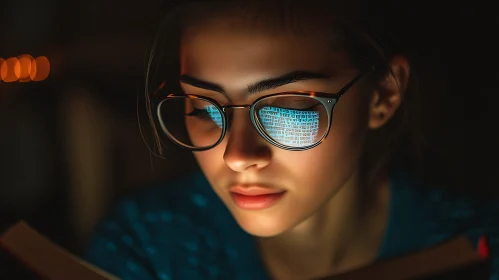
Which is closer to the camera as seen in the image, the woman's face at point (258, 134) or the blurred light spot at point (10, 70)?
the woman's face at point (258, 134)

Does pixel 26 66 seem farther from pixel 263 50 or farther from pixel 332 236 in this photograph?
pixel 332 236

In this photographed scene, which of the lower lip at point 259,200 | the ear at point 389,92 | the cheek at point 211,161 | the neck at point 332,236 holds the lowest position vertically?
the neck at point 332,236

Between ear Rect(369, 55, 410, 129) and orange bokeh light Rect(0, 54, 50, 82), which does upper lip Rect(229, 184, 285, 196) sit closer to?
Answer: ear Rect(369, 55, 410, 129)

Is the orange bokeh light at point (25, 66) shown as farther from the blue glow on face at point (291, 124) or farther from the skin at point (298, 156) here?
the blue glow on face at point (291, 124)

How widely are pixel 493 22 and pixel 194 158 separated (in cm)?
51

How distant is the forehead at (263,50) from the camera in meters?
0.85

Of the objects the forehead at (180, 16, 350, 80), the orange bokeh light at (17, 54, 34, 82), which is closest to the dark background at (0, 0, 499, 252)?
the orange bokeh light at (17, 54, 34, 82)

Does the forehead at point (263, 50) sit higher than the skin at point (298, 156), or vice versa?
the forehead at point (263, 50)

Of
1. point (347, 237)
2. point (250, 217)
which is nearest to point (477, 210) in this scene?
point (347, 237)

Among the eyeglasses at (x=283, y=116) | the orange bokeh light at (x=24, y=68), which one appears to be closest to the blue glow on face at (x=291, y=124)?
the eyeglasses at (x=283, y=116)

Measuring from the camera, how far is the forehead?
2.78 feet

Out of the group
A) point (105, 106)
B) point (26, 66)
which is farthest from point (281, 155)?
point (26, 66)

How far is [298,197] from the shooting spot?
36.2 inches

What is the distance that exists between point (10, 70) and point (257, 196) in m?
0.49
